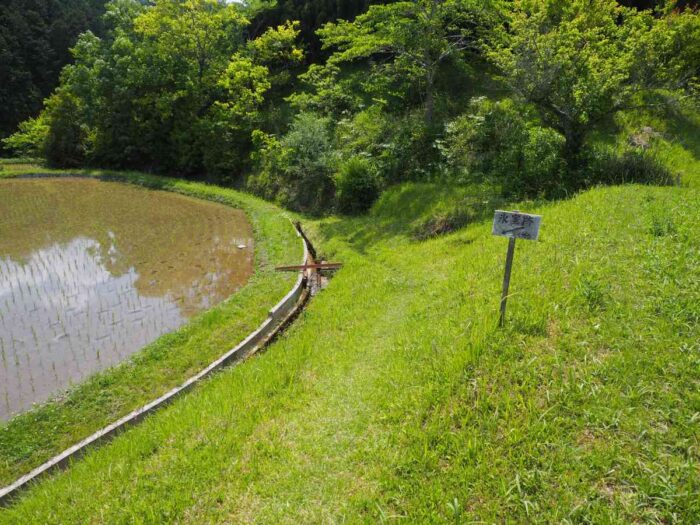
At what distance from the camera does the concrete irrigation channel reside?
4.43 m

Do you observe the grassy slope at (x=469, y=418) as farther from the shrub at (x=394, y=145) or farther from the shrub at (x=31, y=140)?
the shrub at (x=31, y=140)

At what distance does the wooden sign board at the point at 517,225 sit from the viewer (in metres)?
3.75

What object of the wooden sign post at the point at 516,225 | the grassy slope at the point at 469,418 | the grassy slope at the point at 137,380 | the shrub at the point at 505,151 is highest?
the shrub at the point at 505,151

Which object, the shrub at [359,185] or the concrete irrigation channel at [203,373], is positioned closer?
the concrete irrigation channel at [203,373]

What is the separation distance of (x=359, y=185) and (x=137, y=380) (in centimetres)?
873

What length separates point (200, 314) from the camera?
26.6 ft

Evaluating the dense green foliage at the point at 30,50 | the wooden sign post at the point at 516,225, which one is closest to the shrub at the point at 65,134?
the dense green foliage at the point at 30,50

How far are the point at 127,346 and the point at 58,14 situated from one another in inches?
1953

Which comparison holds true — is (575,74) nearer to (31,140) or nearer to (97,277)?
(97,277)

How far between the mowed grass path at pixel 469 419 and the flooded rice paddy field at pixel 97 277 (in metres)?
2.51

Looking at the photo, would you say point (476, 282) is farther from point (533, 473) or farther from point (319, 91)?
point (319, 91)

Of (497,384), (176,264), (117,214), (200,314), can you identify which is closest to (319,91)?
(117,214)

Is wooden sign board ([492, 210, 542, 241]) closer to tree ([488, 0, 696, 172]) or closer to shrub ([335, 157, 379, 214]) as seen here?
tree ([488, 0, 696, 172])

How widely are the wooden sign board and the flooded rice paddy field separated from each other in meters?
6.27
